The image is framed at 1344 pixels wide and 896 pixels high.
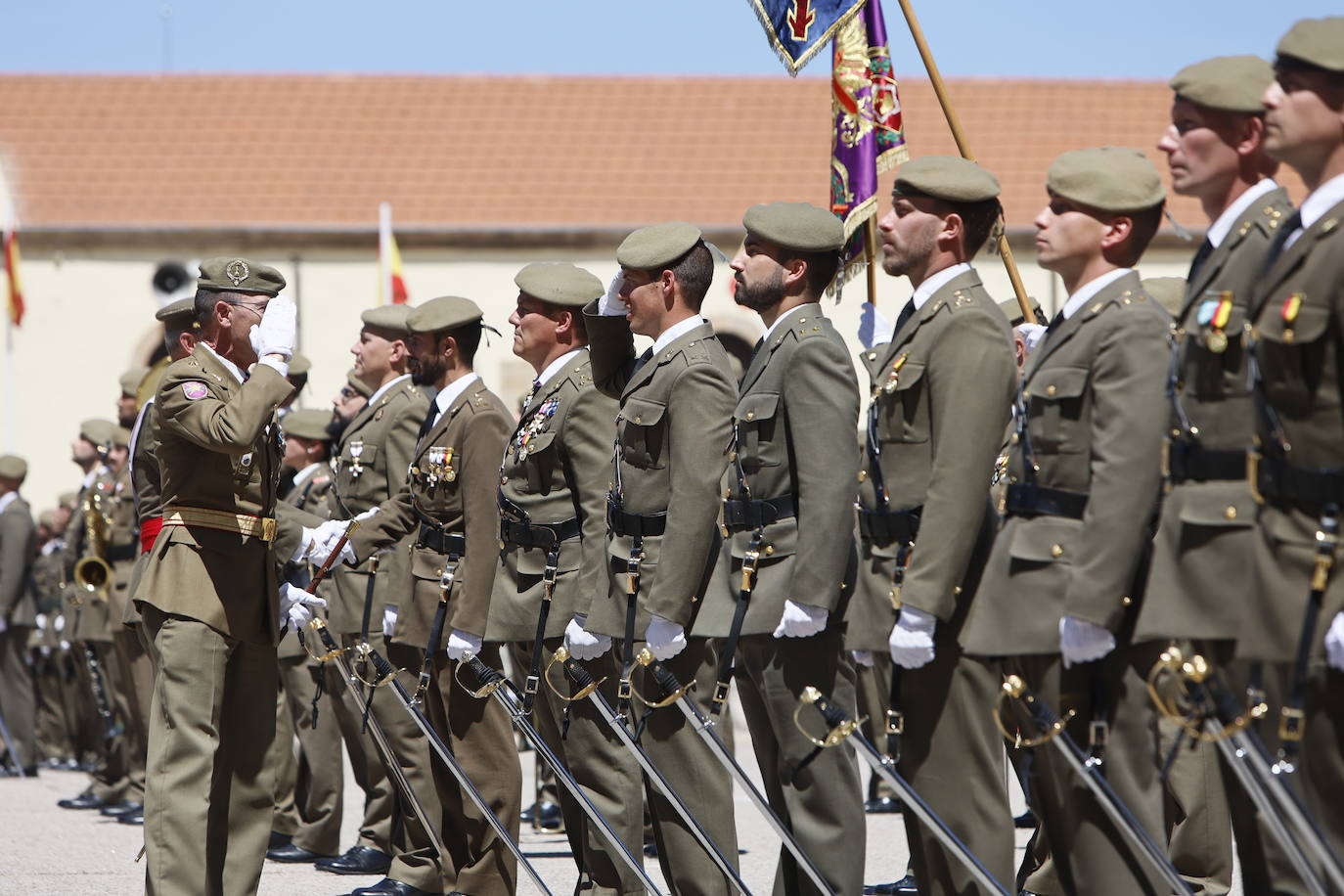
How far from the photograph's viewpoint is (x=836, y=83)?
7859mm

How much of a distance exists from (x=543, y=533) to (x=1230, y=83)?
3.00 metres

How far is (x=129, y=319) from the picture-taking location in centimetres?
2566

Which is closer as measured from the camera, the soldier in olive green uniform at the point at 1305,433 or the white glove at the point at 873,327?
the soldier in olive green uniform at the point at 1305,433

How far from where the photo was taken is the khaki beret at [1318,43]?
3805mm

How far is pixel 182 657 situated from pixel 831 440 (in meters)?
2.18

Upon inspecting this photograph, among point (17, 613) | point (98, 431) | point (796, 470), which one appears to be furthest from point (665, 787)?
point (17, 613)

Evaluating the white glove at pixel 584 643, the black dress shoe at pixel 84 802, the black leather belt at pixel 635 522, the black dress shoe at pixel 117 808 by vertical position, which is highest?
the black leather belt at pixel 635 522

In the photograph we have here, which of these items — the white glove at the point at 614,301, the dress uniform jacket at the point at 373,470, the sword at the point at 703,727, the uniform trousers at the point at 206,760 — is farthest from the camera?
the dress uniform jacket at the point at 373,470

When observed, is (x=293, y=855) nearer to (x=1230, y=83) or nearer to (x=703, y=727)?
(x=703, y=727)

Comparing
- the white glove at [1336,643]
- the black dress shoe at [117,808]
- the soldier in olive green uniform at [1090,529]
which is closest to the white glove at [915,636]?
the soldier in olive green uniform at [1090,529]

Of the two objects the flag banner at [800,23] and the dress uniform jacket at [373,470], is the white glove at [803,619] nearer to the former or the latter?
the flag banner at [800,23]

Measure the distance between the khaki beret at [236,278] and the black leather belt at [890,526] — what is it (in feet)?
7.53

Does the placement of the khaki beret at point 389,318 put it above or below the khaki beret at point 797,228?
below

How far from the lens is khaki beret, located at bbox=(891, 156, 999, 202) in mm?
5121
